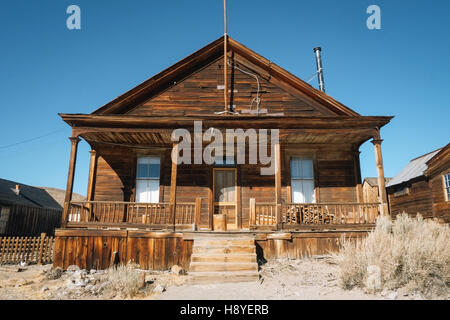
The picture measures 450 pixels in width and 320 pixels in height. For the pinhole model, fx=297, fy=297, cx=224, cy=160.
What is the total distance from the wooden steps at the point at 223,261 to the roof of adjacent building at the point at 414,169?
552 inches

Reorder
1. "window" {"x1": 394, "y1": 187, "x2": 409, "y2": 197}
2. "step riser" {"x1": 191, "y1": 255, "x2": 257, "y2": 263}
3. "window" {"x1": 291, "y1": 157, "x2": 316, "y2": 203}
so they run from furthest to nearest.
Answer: "window" {"x1": 394, "y1": 187, "x2": 409, "y2": 197} < "window" {"x1": 291, "y1": 157, "x2": 316, "y2": 203} < "step riser" {"x1": 191, "y1": 255, "x2": 257, "y2": 263}

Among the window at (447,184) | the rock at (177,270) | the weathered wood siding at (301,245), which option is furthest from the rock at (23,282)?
the window at (447,184)

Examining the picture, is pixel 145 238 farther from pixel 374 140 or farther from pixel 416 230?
pixel 374 140

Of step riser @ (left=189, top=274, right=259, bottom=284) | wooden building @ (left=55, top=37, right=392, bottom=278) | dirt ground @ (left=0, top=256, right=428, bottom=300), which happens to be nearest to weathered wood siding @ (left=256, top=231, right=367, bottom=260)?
wooden building @ (left=55, top=37, right=392, bottom=278)

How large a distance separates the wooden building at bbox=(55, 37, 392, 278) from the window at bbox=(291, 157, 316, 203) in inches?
1.5

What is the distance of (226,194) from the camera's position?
11430 mm

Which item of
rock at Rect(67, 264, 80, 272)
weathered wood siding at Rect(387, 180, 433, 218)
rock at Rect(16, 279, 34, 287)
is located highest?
weathered wood siding at Rect(387, 180, 433, 218)

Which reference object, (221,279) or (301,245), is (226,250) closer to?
(221,279)

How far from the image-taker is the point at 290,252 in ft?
28.1

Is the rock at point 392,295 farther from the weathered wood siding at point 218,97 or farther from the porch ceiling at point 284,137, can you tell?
the weathered wood siding at point 218,97

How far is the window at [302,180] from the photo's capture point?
11.4 m

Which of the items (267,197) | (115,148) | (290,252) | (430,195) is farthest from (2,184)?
(430,195)

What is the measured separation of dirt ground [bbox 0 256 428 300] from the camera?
549cm

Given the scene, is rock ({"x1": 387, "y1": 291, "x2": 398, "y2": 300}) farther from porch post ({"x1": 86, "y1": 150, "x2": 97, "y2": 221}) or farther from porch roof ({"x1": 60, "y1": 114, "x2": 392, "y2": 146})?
porch post ({"x1": 86, "y1": 150, "x2": 97, "y2": 221})
